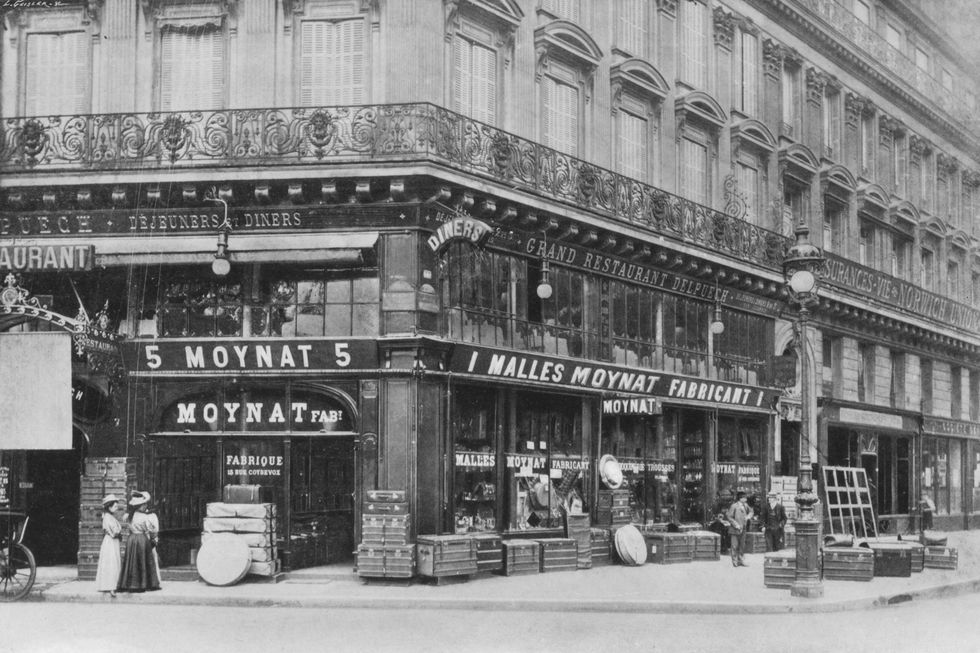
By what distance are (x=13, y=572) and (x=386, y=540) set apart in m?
5.08

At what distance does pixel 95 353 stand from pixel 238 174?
3.47 meters

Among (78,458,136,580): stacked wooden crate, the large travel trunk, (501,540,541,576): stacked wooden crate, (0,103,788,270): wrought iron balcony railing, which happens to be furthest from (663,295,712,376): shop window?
(78,458,136,580): stacked wooden crate

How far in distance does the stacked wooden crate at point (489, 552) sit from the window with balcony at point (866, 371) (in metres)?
16.5

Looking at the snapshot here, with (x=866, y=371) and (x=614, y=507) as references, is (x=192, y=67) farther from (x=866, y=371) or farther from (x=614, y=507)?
(x=866, y=371)

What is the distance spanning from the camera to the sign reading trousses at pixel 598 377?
1923 cm

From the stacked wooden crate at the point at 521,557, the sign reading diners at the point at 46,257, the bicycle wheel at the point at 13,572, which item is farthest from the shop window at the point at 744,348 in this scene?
the bicycle wheel at the point at 13,572

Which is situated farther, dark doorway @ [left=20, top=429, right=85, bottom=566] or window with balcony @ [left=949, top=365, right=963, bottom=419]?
window with balcony @ [left=949, top=365, right=963, bottom=419]

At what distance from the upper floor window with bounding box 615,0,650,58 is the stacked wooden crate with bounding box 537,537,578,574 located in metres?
10.1

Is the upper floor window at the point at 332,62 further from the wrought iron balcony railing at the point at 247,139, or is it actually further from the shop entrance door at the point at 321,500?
the shop entrance door at the point at 321,500

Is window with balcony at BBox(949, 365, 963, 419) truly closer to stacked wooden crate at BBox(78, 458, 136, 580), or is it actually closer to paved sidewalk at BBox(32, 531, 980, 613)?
paved sidewalk at BBox(32, 531, 980, 613)

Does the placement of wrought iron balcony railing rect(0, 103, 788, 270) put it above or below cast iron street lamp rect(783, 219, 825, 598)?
above

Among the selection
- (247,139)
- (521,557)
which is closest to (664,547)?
(521,557)

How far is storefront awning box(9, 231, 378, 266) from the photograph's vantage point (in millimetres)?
18031

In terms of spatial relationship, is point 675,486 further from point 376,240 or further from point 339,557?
point 376,240
